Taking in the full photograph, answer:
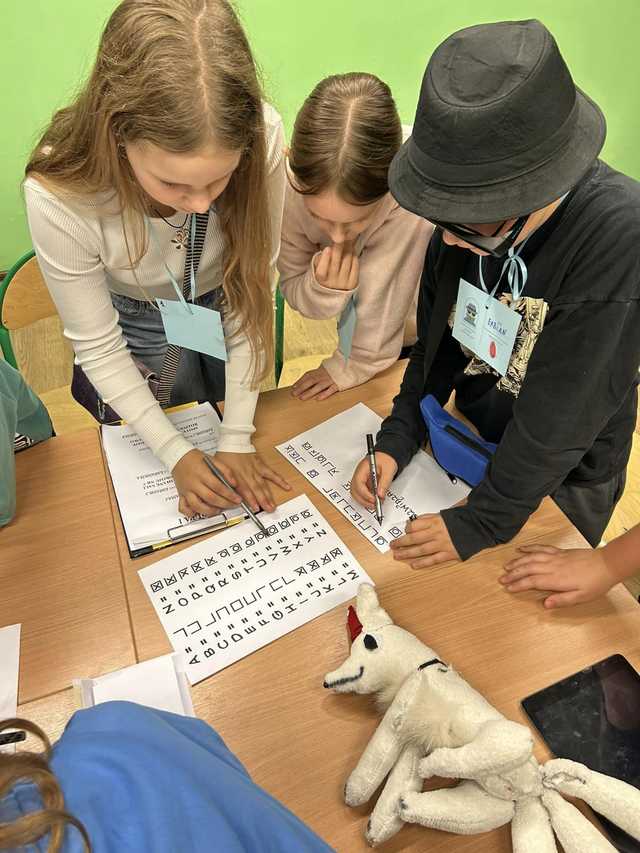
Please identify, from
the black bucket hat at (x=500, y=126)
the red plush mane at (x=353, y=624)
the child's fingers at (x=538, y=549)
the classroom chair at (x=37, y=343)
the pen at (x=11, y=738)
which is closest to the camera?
the black bucket hat at (x=500, y=126)

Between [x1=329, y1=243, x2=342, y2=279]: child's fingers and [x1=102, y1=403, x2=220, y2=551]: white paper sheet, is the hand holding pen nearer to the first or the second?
[x1=102, y1=403, x2=220, y2=551]: white paper sheet

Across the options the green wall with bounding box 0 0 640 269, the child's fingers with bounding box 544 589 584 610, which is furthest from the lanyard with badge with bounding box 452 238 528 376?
the green wall with bounding box 0 0 640 269

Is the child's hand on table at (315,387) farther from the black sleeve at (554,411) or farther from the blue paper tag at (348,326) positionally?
the black sleeve at (554,411)

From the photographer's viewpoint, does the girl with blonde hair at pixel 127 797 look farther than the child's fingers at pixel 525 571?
No

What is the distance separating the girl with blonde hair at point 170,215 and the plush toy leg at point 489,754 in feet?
1.56

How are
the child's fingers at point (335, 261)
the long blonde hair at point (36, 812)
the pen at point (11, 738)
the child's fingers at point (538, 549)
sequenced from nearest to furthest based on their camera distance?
the long blonde hair at point (36, 812)
the pen at point (11, 738)
the child's fingers at point (538, 549)
the child's fingers at point (335, 261)

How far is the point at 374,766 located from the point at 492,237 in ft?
1.99

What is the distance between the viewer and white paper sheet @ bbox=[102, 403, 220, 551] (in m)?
0.96

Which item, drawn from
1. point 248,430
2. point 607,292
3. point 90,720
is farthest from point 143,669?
point 607,292

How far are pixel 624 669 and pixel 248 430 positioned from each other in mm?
673

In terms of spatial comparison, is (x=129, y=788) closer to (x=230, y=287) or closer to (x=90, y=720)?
(x=90, y=720)

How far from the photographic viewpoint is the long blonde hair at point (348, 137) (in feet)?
3.14

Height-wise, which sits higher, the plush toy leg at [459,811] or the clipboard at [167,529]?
the plush toy leg at [459,811]

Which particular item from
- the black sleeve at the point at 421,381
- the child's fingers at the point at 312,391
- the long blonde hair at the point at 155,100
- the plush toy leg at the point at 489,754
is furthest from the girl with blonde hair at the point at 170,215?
the plush toy leg at the point at 489,754
